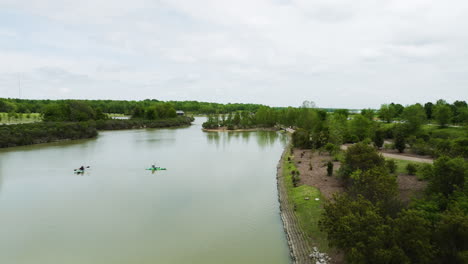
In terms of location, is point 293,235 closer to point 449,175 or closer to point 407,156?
point 449,175

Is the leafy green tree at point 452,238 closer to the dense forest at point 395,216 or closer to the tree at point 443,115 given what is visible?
the dense forest at point 395,216

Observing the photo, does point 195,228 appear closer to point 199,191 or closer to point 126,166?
point 199,191

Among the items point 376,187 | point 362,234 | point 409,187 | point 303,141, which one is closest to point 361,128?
point 303,141

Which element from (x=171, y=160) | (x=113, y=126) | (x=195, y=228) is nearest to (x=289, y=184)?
(x=195, y=228)

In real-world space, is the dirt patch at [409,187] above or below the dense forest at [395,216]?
below

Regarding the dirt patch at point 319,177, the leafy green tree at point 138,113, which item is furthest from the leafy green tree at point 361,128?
the leafy green tree at point 138,113

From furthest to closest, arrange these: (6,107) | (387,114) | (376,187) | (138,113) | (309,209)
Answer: (138,113), (6,107), (387,114), (309,209), (376,187)
